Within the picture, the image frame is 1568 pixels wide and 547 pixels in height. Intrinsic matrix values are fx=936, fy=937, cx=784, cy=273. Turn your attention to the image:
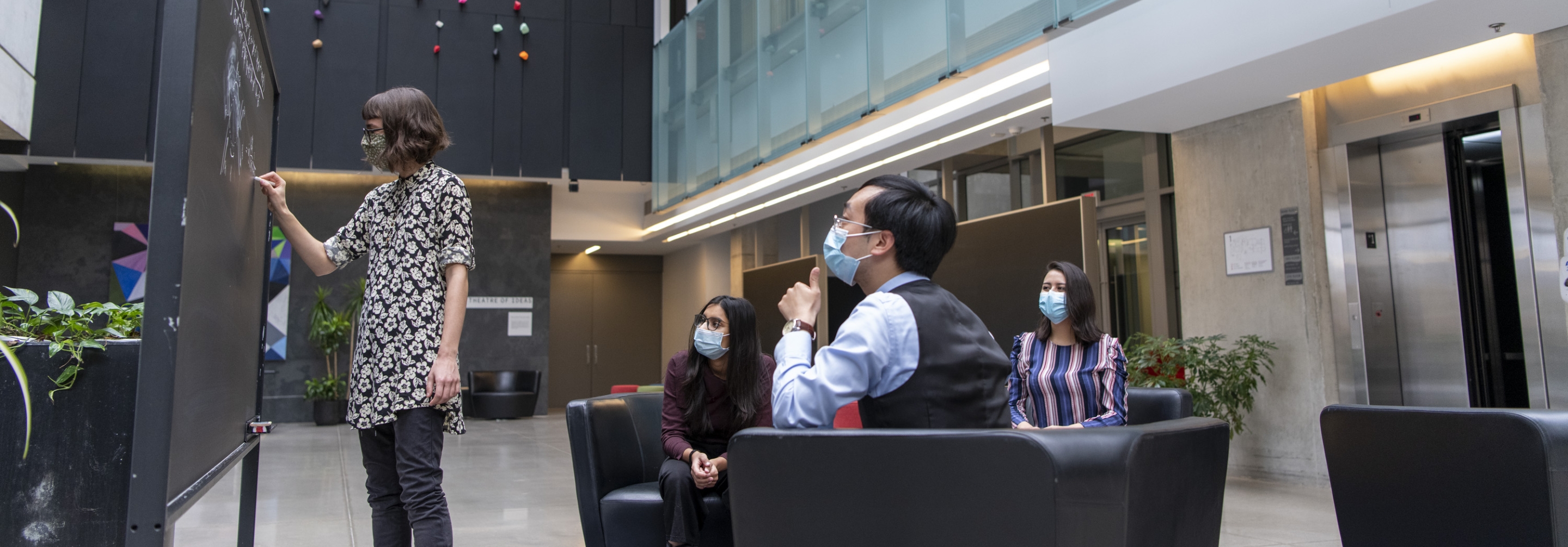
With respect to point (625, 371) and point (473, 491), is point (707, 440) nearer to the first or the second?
point (473, 491)

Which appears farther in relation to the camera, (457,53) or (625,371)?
(625,371)

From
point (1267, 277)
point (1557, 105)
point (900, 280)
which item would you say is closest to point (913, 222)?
point (900, 280)

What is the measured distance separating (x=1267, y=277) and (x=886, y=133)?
3070 mm

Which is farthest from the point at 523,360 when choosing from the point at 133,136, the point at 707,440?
the point at 707,440

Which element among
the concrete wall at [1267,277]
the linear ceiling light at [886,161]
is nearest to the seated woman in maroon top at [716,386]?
the concrete wall at [1267,277]

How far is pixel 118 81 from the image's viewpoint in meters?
10.3

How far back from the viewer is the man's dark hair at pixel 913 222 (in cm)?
165

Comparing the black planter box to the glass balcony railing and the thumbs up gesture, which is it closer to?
the thumbs up gesture

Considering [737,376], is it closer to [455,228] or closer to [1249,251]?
[455,228]

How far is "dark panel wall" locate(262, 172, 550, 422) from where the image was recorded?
40.0ft

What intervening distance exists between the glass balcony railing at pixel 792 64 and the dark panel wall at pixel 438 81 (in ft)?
2.13

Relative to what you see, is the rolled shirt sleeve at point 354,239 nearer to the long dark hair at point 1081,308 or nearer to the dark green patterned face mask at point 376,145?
the dark green patterned face mask at point 376,145

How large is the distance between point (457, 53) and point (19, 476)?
11.4 meters

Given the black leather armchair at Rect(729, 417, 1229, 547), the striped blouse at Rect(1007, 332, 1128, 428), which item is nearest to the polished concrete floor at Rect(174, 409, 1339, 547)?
the striped blouse at Rect(1007, 332, 1128, 428)
